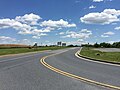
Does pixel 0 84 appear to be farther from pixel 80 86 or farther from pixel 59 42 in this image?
pixel 59 42

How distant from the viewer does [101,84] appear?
9594mm

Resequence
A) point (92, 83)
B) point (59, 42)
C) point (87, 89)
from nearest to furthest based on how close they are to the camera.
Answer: point (87, 89) < point (92, 83) < point (59, 42)

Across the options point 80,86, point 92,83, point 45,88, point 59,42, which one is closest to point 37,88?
point 45,88

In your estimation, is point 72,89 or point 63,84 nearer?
point 72,89

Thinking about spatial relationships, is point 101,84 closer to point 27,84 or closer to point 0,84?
point 27,84

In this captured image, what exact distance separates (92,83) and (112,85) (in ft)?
2.74

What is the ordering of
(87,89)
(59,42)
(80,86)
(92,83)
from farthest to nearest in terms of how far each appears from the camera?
(59,42) → (92,83) → (80,86) → (87,89)

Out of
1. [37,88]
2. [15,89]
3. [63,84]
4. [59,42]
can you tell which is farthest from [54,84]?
[59,42]

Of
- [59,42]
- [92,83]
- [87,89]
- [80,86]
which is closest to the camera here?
[87,89]

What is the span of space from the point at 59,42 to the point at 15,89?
383 feet

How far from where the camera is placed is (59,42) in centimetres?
12519

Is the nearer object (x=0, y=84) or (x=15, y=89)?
(x=15, y=89)

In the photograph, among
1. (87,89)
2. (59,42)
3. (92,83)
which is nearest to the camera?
(87,89)

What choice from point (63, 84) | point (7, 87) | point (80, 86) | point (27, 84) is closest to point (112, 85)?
point (80, 86)
